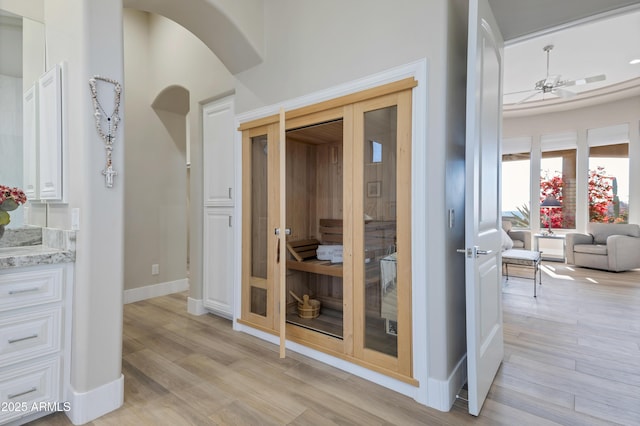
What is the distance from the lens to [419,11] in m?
1.93

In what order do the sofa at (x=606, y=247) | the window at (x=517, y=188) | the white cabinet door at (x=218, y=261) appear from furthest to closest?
the window at (x=517, y=188) < the sofa at (x=606, y=247) < the white cabinet door at (x=218, y=261)

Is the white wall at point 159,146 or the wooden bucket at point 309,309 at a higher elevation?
the white wall at point 159,146

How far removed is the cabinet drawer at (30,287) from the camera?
171 cm

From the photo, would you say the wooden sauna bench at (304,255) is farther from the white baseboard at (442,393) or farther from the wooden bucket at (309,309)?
the white baseboard at (442,393)

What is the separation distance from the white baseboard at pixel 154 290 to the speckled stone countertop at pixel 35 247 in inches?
80.2

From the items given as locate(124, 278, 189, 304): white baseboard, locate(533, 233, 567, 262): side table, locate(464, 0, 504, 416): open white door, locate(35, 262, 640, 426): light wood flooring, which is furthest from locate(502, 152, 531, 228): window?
locate(124, 278, 189, 304): white baseboard

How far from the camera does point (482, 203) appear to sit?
75.3 inches

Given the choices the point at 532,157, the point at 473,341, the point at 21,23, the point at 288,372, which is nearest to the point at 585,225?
the point at 532,157

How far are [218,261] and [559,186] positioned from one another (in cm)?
760

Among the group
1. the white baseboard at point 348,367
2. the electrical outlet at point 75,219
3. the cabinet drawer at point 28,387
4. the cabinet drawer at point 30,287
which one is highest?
the electrical outlet at point 75,219

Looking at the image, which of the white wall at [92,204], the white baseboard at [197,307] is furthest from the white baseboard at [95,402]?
the white baseboard at [197,307]

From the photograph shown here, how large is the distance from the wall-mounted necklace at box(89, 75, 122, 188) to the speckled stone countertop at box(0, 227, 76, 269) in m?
0.42

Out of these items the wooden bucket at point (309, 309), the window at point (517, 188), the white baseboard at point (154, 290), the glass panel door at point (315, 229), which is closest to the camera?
the glass panel door at point (315, 229)

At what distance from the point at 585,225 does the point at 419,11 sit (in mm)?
7166
